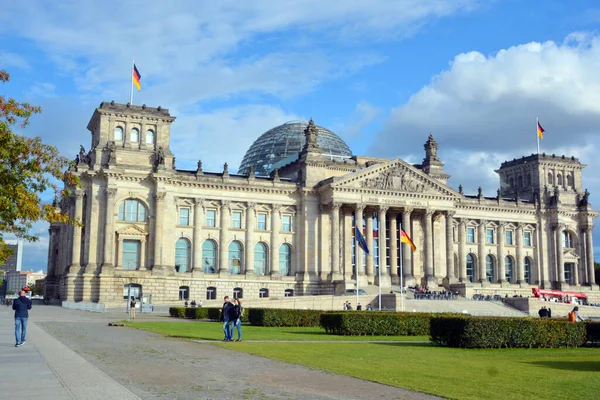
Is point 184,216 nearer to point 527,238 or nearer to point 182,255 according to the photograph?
point 182,255

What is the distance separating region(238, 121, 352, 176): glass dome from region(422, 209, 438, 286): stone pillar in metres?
16.9

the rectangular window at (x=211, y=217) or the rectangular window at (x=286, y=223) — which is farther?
the rectangular window at (x=286, y=223)

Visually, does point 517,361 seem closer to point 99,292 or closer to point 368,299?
point 368,299

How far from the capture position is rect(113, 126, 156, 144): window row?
80.5 metres

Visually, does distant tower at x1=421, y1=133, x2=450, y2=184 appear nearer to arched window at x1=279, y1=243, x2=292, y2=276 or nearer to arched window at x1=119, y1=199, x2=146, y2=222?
arched window at x1=279, y1=243, x2=292, y2=276

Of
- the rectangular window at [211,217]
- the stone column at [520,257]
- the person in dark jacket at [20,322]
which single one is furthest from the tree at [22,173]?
the stone column at [520,257]

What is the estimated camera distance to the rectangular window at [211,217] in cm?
8462

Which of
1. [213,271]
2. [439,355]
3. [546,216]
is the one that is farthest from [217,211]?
[439,355]

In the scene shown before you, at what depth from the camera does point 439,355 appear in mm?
26625

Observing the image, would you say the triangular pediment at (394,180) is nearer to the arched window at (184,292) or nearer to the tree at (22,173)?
the arched window at (184,292)

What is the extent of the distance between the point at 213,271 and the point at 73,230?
1724cm

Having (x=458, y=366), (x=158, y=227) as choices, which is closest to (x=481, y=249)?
(x=158, y=227)

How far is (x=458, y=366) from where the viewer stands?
22797 mm

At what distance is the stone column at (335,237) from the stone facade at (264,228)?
0.18 metres
